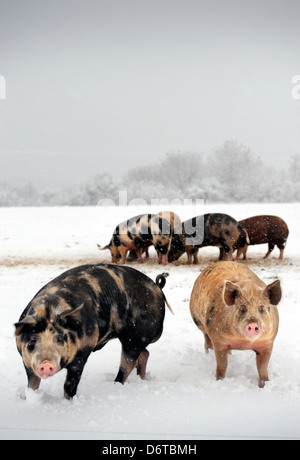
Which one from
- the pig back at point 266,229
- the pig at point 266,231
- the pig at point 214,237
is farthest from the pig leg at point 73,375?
the pig back at point 266,229

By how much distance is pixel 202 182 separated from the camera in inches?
271

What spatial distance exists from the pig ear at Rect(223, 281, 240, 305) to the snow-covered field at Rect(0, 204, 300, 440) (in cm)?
42

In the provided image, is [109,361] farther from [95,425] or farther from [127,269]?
[95,425]

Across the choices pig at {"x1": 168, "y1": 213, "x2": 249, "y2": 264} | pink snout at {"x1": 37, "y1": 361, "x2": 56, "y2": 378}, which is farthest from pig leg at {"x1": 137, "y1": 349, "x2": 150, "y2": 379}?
pig at {"x1": 168, "y1": 213, "x2": 249, "y2": 264}

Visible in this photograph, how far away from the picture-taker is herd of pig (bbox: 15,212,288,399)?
2.17 meters

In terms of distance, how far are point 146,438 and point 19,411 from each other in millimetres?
601

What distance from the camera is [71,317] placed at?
86.9 inches

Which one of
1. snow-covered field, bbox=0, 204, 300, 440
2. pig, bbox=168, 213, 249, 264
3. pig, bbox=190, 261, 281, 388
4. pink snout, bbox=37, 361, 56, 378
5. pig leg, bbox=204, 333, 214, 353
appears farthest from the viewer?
pig, bbox=168, 213, 249, 264

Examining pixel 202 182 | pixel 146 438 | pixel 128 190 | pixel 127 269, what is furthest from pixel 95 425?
pixel 202 182

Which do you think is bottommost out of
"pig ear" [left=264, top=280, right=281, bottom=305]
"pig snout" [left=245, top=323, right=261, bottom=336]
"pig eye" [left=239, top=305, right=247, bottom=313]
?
"pig snout" [left=245, top=323, right=261, bottom=336]

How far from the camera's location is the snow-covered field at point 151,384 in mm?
1697

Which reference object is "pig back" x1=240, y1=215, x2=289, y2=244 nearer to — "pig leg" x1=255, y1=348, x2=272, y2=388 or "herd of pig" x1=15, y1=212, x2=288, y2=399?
"herd of pig" x1=15, y1=212, x2=288, y2=399

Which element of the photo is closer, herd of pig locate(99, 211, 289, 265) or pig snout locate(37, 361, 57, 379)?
pig snout locate(37, 361, 57, 379)

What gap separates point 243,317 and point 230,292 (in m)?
0.13
